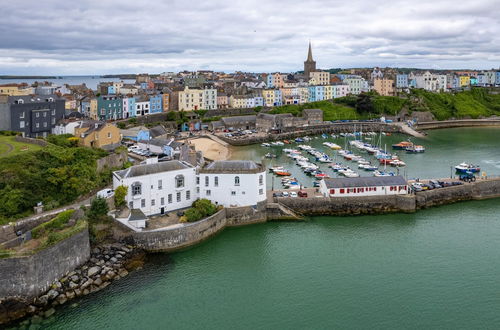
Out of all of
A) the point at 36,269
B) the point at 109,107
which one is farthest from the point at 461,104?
the point at 36,269

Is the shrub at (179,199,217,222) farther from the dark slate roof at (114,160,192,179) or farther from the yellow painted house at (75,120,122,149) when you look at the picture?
the yellow painted house at (75,120,122,149)

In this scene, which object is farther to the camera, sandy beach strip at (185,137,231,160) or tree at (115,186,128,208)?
sandy beach strip at (185,137,231,160)

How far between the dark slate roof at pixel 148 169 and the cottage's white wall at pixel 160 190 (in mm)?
203

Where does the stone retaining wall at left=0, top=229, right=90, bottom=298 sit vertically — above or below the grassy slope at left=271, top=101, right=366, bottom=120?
below

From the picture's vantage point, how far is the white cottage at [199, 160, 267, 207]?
86.4ft

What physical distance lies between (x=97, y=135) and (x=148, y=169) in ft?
45.6

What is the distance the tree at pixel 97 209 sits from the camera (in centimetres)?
2227

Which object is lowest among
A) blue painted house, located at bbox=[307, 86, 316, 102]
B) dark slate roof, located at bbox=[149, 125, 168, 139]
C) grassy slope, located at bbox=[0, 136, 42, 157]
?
grassy slope, located at bbox=[0, 136, 42, 157]

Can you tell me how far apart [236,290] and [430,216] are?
50.9 ft

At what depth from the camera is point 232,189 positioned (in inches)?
1041

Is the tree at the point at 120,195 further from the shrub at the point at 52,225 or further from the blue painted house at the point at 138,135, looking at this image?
the blue painted house at the point at 138,135

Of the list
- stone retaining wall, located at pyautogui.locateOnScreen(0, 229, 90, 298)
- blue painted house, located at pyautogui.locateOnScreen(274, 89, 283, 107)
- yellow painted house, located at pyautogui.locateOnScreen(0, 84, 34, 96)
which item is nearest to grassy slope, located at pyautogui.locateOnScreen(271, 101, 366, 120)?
blue painted house, located at pyautogui.locateOnScreen(274, 89, 283, 107)

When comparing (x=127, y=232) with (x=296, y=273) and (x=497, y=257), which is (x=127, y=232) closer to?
(x=296, y=273)

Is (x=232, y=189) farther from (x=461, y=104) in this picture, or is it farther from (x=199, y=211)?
(x=461, y=104)
